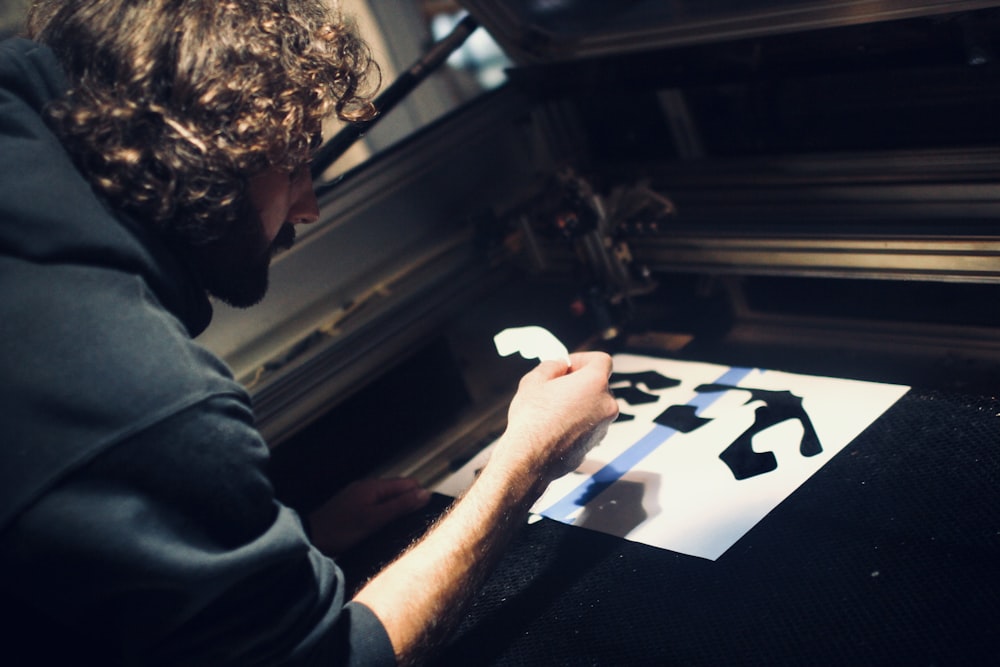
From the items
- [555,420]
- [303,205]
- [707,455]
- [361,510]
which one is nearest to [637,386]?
[707,455]

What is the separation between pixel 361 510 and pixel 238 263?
1.78 ft

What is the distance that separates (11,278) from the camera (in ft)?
2.73

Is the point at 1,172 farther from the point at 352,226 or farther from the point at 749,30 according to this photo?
the point at 749,30

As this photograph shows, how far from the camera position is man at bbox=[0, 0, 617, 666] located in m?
0.79

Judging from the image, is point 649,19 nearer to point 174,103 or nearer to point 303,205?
point 303,205

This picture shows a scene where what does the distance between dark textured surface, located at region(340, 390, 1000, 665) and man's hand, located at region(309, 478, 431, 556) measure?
0.28m

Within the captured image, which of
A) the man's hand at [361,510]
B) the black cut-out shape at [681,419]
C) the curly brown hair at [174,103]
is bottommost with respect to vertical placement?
the black cut-out shape at [681,419]

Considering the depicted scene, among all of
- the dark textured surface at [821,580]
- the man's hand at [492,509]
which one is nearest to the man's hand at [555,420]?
the man's hand at [492,509]

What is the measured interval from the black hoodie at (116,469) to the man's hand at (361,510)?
0.52 m

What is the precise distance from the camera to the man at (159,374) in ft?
2.59

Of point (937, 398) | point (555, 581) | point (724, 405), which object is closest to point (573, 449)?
point (555, 581)

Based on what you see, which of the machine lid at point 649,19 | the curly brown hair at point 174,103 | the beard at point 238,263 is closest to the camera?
the curly brown hair at point 174,103

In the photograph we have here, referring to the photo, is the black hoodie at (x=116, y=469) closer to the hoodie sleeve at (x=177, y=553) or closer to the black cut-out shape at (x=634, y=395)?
the hoodie sleeve at (x=177, y=553)

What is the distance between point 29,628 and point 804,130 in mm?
1420
